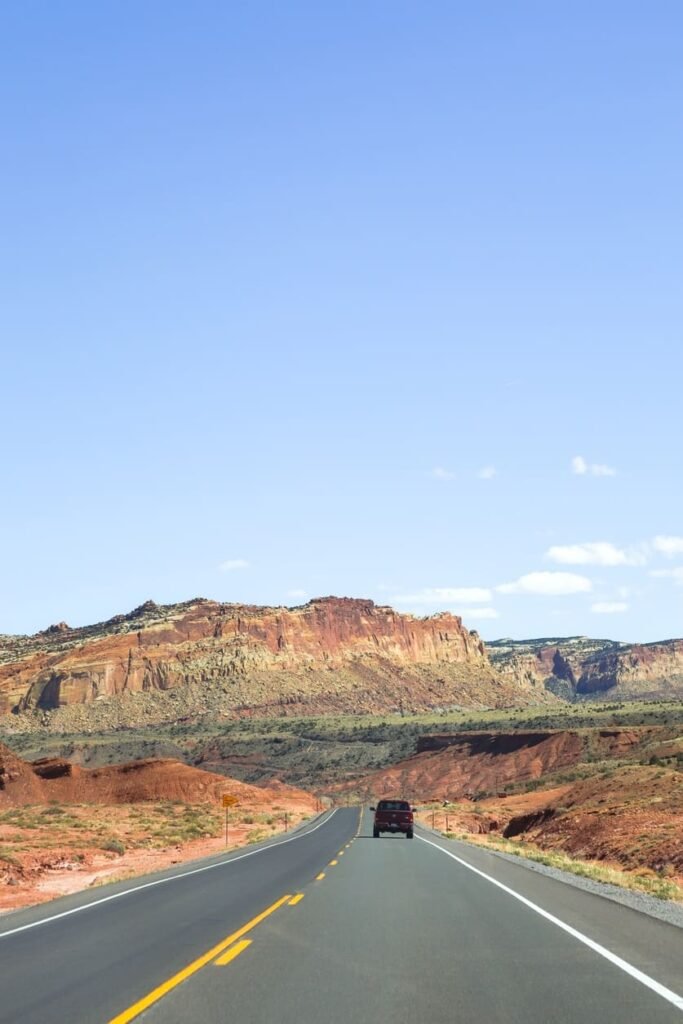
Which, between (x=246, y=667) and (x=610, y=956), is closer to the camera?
(x=610, y=956)

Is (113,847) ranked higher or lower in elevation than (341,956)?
lower

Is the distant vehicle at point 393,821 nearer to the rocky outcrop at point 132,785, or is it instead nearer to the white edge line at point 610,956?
the white edge line at point 610,956

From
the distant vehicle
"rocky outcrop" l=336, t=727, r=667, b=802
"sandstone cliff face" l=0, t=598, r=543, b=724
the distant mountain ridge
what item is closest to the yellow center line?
the distant vehicle

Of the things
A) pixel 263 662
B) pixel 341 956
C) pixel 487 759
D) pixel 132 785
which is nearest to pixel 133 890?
pixel 341 956

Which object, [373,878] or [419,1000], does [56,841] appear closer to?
[373,878]

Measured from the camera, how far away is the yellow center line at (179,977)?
29.4 feet

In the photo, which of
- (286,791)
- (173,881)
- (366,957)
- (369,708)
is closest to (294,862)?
(173,881)

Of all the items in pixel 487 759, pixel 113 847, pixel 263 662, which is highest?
pixel 263 662

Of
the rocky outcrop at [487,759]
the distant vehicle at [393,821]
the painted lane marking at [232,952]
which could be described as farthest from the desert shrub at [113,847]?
the rocky outcrop at [487,759]

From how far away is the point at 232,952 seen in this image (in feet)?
41.1

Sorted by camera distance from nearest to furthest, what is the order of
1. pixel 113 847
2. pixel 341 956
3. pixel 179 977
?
pixel 179 977
pixel 341 956
pixel 113 847

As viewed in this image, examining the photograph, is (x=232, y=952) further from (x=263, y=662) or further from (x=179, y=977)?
(x=263, y=662)

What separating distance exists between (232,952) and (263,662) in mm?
145144

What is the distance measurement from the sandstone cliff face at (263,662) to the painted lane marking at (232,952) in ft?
431
